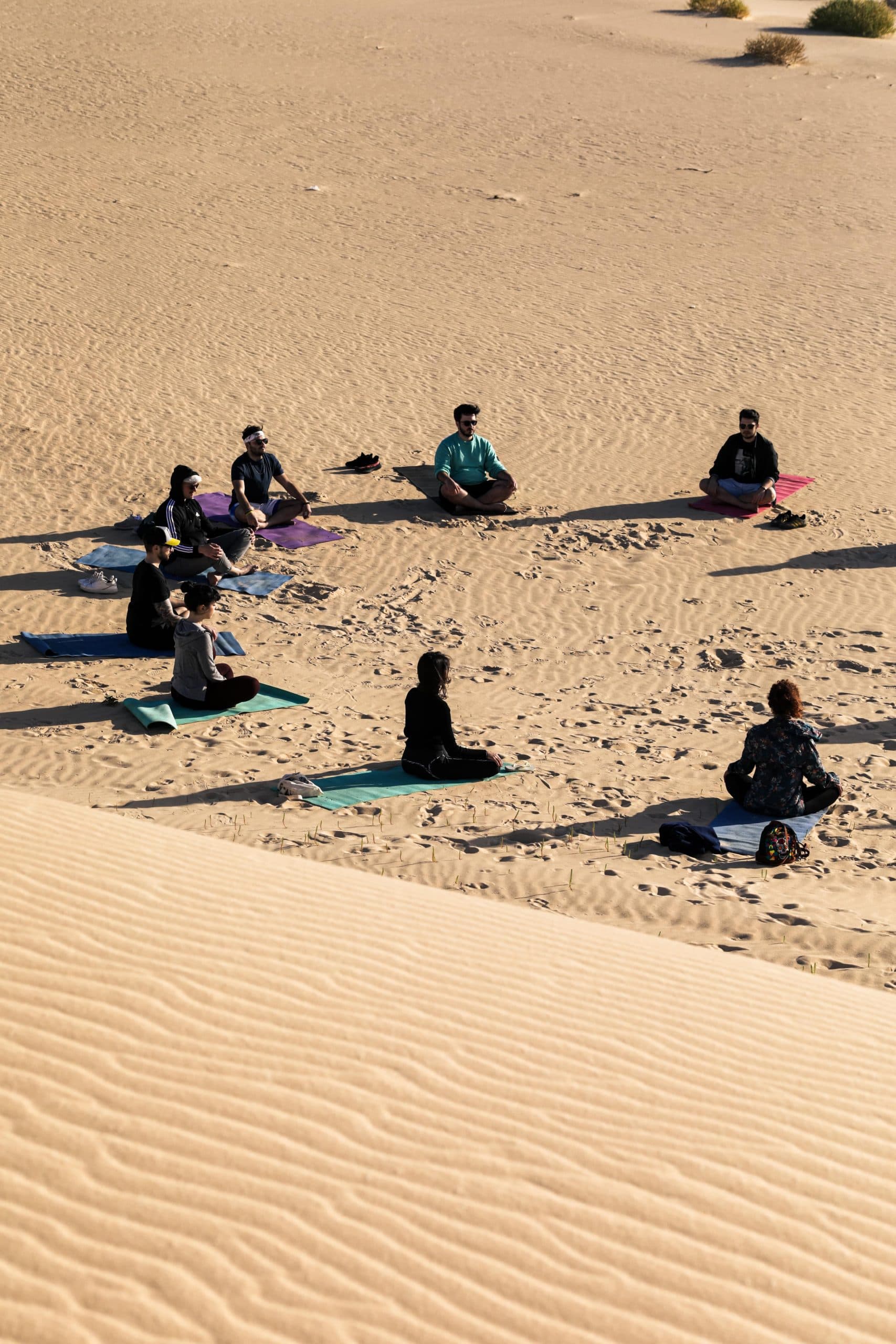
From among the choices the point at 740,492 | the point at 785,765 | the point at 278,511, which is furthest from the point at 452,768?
the point at 740,492

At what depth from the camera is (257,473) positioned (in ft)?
43.8

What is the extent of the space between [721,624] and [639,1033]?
7.62 metres

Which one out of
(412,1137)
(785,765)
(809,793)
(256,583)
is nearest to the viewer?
(412,1137)

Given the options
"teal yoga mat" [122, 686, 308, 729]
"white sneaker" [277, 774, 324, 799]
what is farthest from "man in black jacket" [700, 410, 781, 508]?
"white sneaker" [277, 774, 324, 799]

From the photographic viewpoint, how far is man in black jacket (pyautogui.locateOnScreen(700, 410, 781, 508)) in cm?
1432

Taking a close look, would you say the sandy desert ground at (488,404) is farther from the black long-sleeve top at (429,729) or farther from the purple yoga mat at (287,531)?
Result: the black long-sleeve top at (429,729)

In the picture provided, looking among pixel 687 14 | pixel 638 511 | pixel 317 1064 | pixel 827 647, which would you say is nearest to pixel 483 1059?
pixel 317 1064

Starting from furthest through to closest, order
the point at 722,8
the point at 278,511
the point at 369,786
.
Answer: the point at 722,8
the point at 278,511
the point at 369,786

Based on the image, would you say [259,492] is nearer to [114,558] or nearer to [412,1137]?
[114,558]

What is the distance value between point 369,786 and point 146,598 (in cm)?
306

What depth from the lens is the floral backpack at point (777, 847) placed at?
764cm

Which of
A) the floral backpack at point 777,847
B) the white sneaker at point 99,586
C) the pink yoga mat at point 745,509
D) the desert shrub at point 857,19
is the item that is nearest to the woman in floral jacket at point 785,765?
the floral backpack at point 777,847

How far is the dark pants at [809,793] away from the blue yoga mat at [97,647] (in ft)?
14.6

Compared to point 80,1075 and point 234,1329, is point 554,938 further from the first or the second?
point 234,1329
